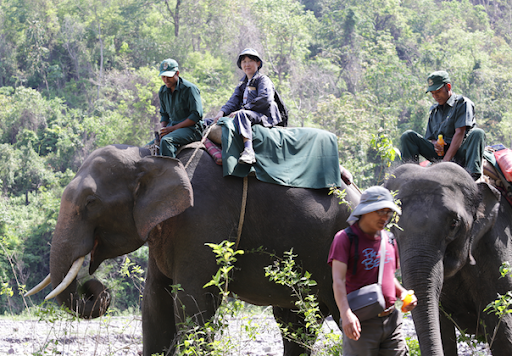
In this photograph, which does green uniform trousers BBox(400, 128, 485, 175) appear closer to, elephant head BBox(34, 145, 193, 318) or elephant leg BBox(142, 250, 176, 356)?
elephant head BBox(34, 145, 193, 318)

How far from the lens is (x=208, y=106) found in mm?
20172

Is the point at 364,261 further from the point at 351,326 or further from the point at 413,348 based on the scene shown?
the point at 413,348

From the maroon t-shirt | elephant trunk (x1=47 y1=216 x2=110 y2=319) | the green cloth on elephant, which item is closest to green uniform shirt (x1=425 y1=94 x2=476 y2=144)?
the green cloth on elephant

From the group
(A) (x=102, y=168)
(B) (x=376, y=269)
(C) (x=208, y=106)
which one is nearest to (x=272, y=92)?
(A) (x=102, y=168)

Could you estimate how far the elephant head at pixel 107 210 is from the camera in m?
4.36

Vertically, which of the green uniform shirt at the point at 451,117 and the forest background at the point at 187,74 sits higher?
the green uniform shirt at the point at 451,117

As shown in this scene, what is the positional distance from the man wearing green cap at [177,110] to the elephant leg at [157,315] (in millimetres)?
1093

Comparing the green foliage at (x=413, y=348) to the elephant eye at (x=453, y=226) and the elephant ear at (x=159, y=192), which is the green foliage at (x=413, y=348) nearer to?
the elephant eye at (x=453, y=226)

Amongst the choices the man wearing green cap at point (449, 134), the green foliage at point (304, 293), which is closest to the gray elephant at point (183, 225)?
the green foliage at point (304, 293)

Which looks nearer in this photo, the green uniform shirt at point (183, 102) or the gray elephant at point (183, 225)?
the gray elephant at point (183, 225)

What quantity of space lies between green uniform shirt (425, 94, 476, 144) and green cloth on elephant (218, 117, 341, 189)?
860mm

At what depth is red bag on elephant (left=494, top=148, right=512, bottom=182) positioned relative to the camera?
4641 millimetres

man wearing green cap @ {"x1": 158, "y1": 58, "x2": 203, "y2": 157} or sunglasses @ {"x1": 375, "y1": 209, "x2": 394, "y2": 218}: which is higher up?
man wearing green cap @ {"x1": 158, "y1": 58, "x2": 203, "y2": 157}

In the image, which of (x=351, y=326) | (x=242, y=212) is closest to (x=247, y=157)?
(x=242, y=212)
